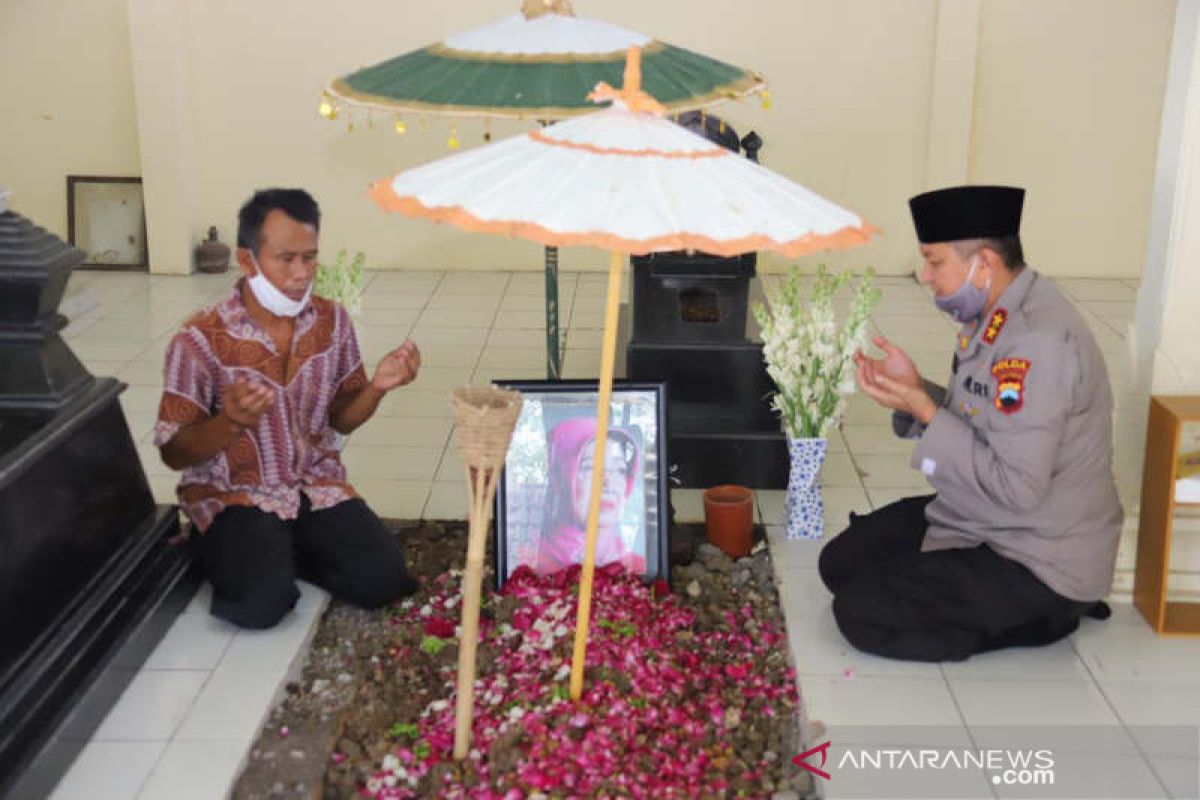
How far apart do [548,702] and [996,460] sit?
120 cm

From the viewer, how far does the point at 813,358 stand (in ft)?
14.0

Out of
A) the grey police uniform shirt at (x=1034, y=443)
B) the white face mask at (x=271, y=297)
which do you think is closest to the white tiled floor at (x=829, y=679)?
the grey police uniform shirt at (x=1034, y=443)

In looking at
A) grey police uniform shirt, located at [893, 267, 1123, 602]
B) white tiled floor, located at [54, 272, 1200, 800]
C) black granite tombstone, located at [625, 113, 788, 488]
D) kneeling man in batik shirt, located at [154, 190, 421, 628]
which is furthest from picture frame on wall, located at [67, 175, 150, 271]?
grey police uniform shirt, located at [893, 267, 1123, 602]

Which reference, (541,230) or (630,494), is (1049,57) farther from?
(541,230)

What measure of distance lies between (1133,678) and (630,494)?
1.38 m

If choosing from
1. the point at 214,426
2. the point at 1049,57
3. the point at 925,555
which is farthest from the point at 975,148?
the point at 214,426

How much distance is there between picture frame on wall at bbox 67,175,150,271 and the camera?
7840mm

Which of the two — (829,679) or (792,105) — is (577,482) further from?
(792,105)

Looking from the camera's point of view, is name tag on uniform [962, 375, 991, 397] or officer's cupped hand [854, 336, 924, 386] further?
officer's cupped hand [854, 336, 924, 386]

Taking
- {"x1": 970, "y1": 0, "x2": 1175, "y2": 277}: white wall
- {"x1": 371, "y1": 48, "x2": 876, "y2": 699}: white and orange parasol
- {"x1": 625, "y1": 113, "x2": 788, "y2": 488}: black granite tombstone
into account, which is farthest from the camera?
{"x1": 970, "y1": 0, "x2": 1175, "y2": 277}: white wall

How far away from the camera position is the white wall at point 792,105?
24.6 feet

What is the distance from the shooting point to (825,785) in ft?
9.87

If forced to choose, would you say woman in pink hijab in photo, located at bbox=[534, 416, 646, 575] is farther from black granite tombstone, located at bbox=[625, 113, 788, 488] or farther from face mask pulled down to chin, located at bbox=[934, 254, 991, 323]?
face mask pulled down to chin, located at bbox=[934, 254, 991, 323]

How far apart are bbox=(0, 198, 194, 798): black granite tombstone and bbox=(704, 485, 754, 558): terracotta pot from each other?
152 centimetres
